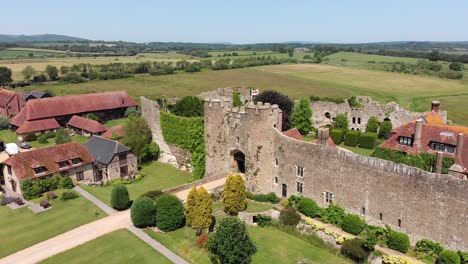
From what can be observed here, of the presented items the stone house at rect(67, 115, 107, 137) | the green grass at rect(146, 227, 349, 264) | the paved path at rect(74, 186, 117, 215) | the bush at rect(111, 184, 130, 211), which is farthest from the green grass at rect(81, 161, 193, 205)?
the stone house at rect(67, 115, 107, 137)

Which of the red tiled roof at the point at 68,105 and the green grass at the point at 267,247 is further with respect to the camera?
the red tiled roof at the point at 68,105

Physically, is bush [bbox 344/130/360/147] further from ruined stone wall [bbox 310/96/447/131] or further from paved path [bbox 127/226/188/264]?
paved path [bbox 127/226/188/264]

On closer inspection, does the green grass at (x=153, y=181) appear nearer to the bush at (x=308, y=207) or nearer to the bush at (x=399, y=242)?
the bush at (x=308, y=207)

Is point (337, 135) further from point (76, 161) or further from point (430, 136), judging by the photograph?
point (76, 161)

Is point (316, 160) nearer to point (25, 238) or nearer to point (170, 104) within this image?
point (25, 238)

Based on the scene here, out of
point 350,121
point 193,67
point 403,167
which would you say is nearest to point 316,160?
point 403,167

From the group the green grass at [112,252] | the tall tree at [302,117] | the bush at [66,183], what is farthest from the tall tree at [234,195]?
the tall tree at [302,117]
